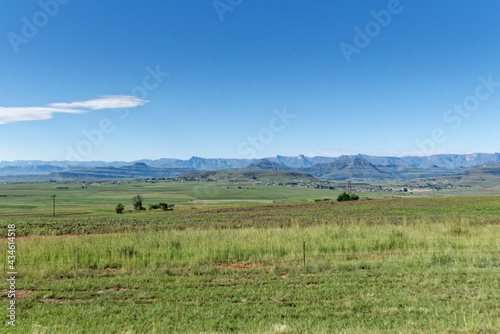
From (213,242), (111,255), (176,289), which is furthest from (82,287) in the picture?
(213,242)

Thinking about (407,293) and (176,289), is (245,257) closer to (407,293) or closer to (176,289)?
(176,289)

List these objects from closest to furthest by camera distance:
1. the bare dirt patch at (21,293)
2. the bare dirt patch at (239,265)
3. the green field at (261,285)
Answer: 1. the green field at (261,285)
2. the bare dirt patch at (21,293)
3. the bare dirt patch at (239,265)

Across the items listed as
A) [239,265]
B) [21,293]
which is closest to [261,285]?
[239,265]

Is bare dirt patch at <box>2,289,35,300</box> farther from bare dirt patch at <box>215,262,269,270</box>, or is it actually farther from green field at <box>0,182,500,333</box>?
bare dirt patch at <box>215,262,269,270</box>

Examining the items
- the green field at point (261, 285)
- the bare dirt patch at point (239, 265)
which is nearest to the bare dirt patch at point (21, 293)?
the green field at point (261, 285)

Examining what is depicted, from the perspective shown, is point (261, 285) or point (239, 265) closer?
point (261, 285)

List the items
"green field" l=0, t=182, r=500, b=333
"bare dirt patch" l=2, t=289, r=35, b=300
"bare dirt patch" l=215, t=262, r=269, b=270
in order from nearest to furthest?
"green field" l=0, t=182, r=500, b=333
"bare dirt patch" l=2, t=289, r=35, b=300
"bare dirt patch" l=215, t=262, r=269, b=270

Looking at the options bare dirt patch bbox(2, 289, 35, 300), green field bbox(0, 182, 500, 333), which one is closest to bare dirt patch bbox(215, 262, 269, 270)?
green field bbox(0, 182, 500, 333)

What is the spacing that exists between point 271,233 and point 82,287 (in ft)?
36.4

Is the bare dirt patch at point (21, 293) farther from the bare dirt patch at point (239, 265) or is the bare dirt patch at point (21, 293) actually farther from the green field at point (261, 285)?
the bare dirt patch at point (239, 265)

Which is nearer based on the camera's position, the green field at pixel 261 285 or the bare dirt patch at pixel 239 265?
the green field at pixel 261 285

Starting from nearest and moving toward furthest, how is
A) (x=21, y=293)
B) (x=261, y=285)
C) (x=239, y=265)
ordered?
1. (x=21, y=293)
2. (x=261, y=285)
3. (x=239, y=265)

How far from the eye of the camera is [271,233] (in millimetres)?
18969

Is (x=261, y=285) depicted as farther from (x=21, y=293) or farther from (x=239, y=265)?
(x=21, y=293)
